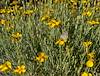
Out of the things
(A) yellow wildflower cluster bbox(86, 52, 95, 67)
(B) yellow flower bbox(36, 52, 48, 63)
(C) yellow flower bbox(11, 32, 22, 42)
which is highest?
(C) yellow flower bbox(11, 32, 22, 42)

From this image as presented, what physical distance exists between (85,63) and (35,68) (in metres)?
0.39

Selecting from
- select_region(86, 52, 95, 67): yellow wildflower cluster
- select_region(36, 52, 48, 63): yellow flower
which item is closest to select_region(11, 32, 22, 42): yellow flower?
select_region(36, 52, 48, 63): yellow flower

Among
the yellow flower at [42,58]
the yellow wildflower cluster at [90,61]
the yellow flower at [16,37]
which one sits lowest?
the yellow wildflower cluster at [90,61]

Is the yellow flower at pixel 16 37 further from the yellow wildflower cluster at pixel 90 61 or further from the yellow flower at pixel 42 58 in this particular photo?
the yellow wildflower cluster at pixel 90 61

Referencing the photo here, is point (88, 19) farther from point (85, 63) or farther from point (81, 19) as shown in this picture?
point (85, 63)

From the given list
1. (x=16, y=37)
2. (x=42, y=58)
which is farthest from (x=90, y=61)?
(x=16, y=37)

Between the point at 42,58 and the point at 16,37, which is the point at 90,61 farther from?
the point at 16,37

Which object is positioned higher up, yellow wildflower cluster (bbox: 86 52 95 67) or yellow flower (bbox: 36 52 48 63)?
yellow flower (bbox: 36 52 48 63)

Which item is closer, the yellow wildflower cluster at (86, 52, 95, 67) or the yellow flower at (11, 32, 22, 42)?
the yellow wildflower cluster at (86, 52, 95, 67)

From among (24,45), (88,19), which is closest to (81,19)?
(88,19)

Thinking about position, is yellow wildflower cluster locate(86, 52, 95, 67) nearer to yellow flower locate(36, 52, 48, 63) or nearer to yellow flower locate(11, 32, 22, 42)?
yellow flower locate(36, 52, 48, 63)

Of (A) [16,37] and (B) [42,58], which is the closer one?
(B) [42,58]

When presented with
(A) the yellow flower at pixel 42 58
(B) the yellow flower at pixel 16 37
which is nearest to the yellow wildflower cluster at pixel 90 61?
(A) the yellow flower at pixel 42 58

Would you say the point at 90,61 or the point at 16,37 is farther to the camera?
the point at 16,37
